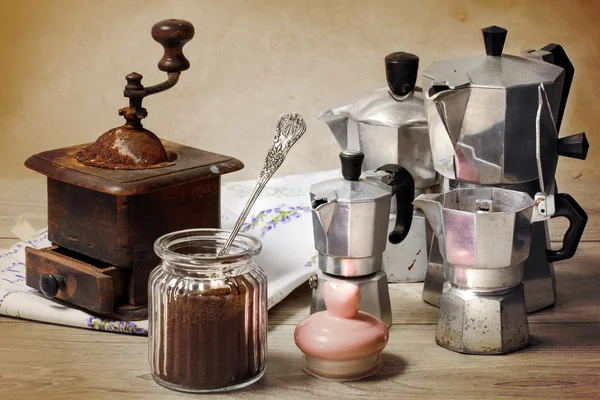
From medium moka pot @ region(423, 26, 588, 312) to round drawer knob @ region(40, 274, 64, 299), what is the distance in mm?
433

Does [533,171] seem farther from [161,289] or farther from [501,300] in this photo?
[161,289]

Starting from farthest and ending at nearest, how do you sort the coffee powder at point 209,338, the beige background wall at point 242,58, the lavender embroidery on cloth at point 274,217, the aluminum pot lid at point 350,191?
the beige background wall at point 242,58 → the lavender embroidery on cloth at point 274,217 → the aluminum pot lid at point 350,191 → the coffee powder at point 209,338

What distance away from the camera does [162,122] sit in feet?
6.30

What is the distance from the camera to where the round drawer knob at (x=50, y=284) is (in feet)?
Answer: 3.70

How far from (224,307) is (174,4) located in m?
1.03

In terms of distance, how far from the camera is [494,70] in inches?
42.8

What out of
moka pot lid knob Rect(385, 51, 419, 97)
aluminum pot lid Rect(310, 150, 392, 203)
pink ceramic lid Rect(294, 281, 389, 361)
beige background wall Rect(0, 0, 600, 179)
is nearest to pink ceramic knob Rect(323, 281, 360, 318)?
pink ceramic lid Rect(294, 281, 389, 361)

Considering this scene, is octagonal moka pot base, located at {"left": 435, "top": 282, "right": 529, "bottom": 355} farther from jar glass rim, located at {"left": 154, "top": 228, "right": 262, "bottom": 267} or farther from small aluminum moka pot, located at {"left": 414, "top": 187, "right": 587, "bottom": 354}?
jar glass rim, located at {"left": 154, "top": 228, "right": 262, "bottom": 267}

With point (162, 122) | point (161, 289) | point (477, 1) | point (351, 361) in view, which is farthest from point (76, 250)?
point (477, 1)

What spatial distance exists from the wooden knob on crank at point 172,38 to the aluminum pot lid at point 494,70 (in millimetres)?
266

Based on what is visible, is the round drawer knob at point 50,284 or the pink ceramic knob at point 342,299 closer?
the pink ceramic knob at point 342,299

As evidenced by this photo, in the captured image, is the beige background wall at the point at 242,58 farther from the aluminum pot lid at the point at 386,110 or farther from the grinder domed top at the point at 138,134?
the grinder domed top at the point at 138,134

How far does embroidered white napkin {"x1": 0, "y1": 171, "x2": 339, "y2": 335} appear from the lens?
3.68 feet

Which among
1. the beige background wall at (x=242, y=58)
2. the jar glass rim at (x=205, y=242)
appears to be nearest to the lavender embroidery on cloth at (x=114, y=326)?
the jar glass rim at (x=205, y=242)
